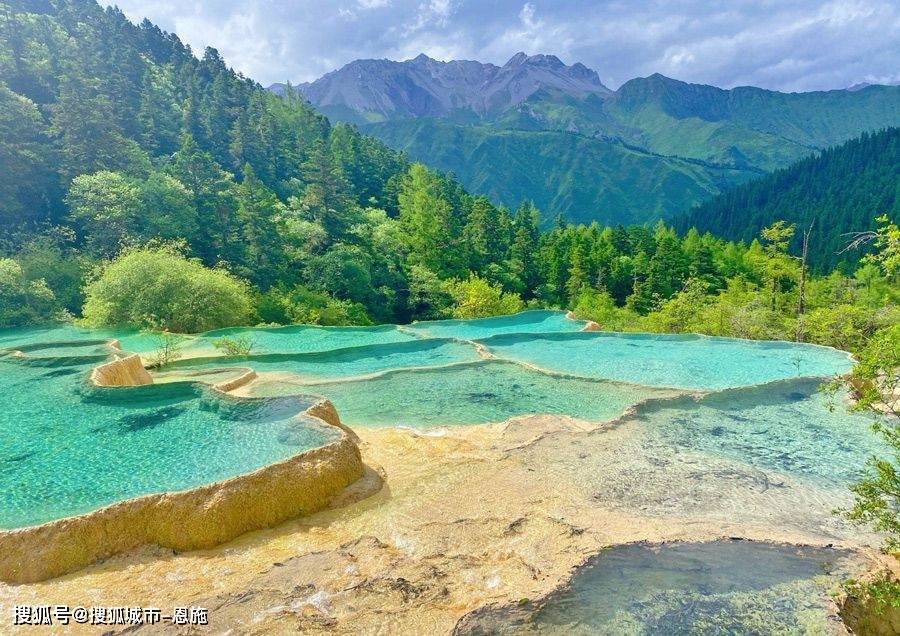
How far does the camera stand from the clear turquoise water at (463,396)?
509 inches

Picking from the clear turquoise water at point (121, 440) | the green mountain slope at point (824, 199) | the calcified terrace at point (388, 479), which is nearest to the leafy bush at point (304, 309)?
the calcified terrace at point (388, 479)

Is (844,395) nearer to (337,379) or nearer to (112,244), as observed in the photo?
(337,379)

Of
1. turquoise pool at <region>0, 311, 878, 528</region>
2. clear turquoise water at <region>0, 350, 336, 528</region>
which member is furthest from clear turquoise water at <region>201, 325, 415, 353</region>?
clear turquoise water at <region>0, 350, 336, 528</region>

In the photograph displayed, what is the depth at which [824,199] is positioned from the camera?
286 feet

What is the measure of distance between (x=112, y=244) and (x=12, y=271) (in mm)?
5962

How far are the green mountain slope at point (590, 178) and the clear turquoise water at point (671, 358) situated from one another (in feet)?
444

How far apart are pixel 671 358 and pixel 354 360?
11534 millimetres

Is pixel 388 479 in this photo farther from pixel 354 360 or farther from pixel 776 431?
pixel 354 360

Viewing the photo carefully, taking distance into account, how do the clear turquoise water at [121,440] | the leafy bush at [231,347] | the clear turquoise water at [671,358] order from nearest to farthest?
the clear turquoise water at [121,440]
the clear turquoise water at [671,358]
the leafy bush at [231,347]

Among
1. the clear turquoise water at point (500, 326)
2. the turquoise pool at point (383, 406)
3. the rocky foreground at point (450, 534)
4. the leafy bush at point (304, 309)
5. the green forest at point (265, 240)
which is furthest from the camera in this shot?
the leafy bush at point (304, 309)

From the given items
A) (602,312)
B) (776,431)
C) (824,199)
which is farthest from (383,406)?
(824,199)

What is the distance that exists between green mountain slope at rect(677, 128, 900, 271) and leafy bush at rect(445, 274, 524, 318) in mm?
52488

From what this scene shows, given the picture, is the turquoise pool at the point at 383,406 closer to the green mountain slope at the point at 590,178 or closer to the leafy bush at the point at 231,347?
the leafy bush at the point at 231,347

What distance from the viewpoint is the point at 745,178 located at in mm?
190875
